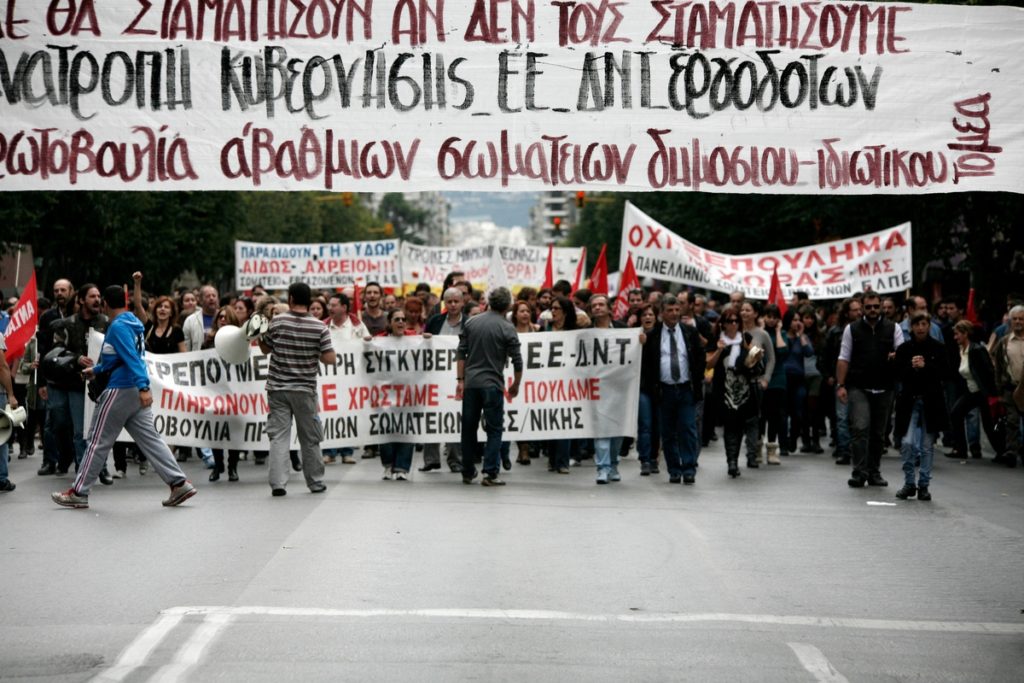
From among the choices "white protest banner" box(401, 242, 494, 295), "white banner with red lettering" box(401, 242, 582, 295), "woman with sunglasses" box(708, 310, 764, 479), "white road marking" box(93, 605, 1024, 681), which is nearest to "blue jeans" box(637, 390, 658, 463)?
"woman with sunglasses" box(708, 310, 764, 479)

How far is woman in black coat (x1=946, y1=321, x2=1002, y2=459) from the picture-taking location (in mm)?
19125

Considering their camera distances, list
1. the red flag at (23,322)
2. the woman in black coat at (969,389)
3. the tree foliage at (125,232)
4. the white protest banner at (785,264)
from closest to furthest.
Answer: the red flag at (23,322), the woman in black coat at (969,389), the white protest banner at (785,264), the tree foliage at (125,232)

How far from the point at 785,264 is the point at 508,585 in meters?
18.0

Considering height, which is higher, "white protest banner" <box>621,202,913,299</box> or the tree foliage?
the tree foliage

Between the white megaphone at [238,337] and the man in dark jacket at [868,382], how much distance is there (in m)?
6.05

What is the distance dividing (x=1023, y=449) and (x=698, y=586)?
1021 cm

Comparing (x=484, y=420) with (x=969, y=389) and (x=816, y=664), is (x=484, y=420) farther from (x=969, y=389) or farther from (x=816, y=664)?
(x=816, y=664)

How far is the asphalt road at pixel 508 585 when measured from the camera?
727cm

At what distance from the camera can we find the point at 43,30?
21.9 ft

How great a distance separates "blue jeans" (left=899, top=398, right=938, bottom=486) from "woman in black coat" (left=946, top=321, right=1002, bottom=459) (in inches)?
180

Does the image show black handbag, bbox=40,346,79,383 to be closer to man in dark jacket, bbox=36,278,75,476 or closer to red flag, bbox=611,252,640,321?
man in dark jacket, bbox=36,278,75,476

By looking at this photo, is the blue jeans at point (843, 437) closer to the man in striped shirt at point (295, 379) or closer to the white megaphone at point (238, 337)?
the white megaphone at point (238, 337)

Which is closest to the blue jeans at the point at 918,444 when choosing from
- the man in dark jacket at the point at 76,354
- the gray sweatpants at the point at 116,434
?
the gray sweatpants at the point at 116,434

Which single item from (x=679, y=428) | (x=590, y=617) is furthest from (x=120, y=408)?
(x=590, y=617)
